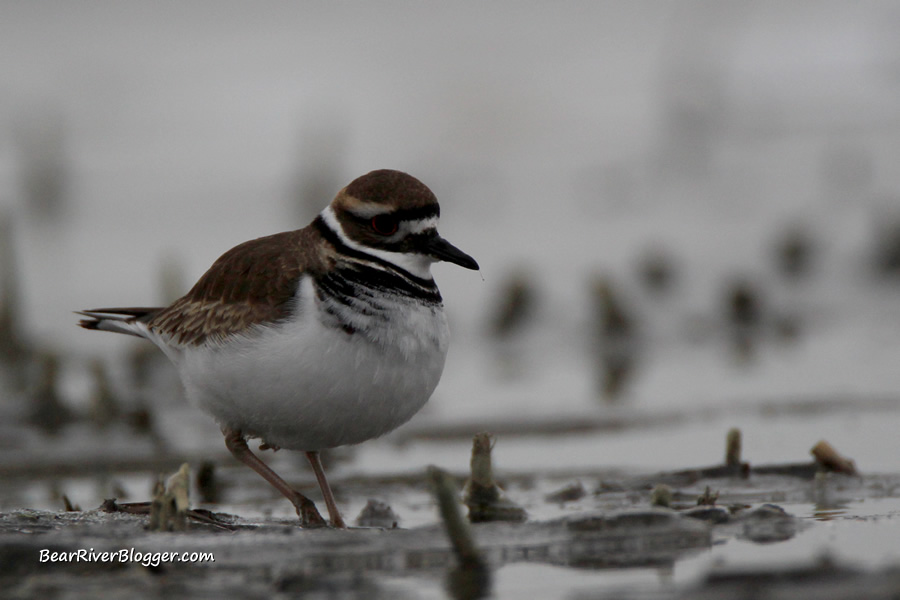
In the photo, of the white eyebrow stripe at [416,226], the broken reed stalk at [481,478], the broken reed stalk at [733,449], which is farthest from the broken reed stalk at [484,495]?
the broken reed stalk at [733,449]

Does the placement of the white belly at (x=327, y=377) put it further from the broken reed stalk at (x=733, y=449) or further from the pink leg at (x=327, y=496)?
the broken reed stalk at (x=733, y=449)

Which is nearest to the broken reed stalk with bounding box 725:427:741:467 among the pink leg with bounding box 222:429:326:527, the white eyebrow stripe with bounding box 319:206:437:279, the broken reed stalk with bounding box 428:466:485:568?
the white eyebrow stripe with bounding box 319:206:437:279

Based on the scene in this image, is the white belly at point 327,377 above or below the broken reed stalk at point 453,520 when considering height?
above

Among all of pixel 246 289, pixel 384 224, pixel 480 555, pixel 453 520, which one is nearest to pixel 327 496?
pixel 246 289

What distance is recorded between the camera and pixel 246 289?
215 inches

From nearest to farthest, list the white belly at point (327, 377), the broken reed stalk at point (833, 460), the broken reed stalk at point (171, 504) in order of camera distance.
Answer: the broken reed stalk at point (171, 504) < the white belly at point (327, 377) < the broken reed stalk at point (833, 460)

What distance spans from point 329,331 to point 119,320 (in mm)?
1979

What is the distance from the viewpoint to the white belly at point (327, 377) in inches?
192

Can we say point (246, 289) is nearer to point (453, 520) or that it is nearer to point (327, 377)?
point (327, 377)

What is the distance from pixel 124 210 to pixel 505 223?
14.3ft

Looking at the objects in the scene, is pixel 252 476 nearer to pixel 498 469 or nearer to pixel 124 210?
pixel 498 469

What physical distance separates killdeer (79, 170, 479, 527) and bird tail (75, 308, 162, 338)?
769mm

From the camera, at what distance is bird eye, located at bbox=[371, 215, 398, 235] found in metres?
5.30

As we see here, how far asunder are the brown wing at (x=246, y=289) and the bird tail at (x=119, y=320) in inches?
14.9
